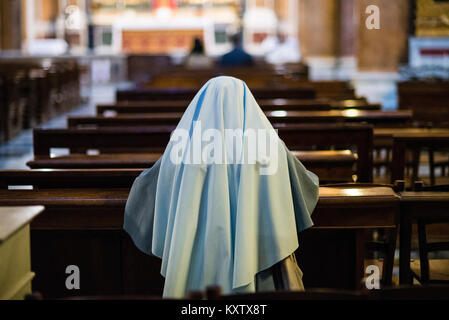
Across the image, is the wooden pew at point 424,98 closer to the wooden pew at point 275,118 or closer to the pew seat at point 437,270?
the wooden pew at point 275,118

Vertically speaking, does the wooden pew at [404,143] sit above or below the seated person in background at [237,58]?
below

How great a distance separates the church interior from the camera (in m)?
3.20

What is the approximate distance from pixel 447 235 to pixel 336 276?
1.54 metres

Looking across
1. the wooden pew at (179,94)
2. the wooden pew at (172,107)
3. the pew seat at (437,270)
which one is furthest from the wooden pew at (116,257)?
the wooden pew at (179,94)

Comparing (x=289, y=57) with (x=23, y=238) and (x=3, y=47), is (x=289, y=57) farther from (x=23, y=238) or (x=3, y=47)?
(x=23, y=238)

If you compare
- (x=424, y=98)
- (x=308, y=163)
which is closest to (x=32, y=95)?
(x=424, y=98)

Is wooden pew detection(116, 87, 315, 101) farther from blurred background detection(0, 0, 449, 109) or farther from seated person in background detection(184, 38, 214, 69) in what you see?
seated person in background detection(184, 38, 214, 69)

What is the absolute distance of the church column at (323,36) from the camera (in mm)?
18406

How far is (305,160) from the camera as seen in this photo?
A: 14.0 ft

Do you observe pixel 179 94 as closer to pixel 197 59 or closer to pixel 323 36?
pixel 197 59

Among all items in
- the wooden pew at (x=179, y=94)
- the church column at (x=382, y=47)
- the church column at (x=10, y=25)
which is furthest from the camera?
the church column at (x=10, y=25)

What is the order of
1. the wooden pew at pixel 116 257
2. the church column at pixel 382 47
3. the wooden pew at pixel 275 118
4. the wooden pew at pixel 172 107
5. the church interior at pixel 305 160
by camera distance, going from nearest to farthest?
the church interior at pixel 305 160
the wooden pew at pixel 116 257
the wooden pew at pixel 275 118
the wooden pew at pixel 172 107
the church column at pixel 382 47

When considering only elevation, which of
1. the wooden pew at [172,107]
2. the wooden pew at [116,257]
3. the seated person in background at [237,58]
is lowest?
the wooden pew at [116,257]

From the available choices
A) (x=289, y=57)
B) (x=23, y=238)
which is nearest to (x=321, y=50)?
(x=289, y=57)
